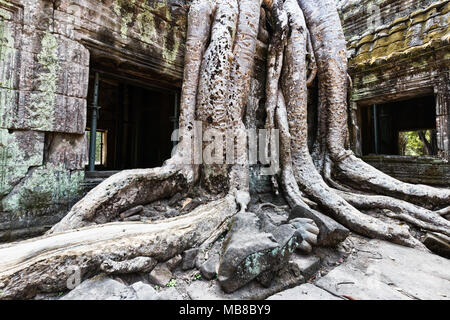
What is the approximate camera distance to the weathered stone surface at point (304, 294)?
4.02ft

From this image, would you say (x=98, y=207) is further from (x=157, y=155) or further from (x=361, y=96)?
(x=361, y=96)

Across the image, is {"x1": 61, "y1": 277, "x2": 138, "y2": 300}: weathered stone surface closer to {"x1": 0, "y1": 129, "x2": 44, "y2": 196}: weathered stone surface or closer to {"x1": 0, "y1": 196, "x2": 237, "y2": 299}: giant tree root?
{"x1": 0, "y1": 196, "x2": 237, "y2": 299}: giant tree root

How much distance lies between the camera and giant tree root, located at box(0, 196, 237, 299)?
102 centimetres

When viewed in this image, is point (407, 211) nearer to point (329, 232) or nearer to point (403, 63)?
point (329, 232)

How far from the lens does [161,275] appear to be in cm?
133

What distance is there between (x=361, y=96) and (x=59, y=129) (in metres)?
5.60

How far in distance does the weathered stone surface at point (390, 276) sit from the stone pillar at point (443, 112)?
3078mm

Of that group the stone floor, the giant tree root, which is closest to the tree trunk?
the giant tree root

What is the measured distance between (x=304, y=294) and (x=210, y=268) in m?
0.59

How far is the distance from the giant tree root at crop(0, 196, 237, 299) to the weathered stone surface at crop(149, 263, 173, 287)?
0.05 meters

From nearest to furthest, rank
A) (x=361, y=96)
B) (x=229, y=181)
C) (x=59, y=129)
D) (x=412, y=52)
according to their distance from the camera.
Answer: (x=59, y=129) < (x=229, y=181) < (x=412, y=52) < (x=361, y=96)

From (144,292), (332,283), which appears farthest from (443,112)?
(144,292)

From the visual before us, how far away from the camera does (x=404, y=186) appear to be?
8.54ft
